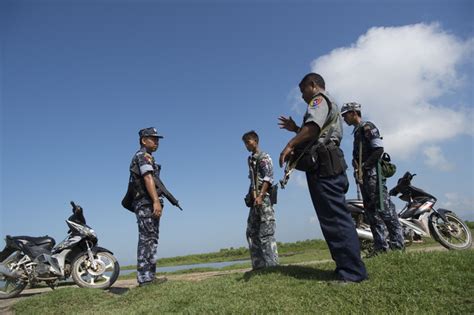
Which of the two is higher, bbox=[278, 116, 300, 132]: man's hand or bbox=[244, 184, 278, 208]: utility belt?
bbox=[278, 116, 300, 132]: man's hand

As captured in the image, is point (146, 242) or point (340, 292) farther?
point (146, 242)

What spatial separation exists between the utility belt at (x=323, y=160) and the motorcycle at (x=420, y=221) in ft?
12.1

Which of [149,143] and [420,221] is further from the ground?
[149,143]

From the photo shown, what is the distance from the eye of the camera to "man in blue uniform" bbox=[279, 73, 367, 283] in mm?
3985

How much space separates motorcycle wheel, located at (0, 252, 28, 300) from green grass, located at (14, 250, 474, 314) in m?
4.26

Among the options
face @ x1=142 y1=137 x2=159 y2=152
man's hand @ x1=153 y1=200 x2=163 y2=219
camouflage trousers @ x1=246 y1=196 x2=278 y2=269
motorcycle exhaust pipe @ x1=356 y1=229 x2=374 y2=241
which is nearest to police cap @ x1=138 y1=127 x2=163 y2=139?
face @ x1=142 y1=137 x2=159 y2=152

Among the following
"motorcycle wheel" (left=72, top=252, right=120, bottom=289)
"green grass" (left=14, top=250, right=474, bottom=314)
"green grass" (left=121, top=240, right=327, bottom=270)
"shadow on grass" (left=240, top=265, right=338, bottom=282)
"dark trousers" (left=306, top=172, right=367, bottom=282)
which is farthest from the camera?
"green grass" (left=121, top=240, right=327, bottom=270)

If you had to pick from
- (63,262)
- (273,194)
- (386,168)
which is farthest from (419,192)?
(63,262)

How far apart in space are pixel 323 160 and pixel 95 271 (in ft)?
19.9

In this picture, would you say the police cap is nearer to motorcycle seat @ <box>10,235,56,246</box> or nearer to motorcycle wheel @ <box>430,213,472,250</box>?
motorcycle seat @ <box>10,235,56,246</box>

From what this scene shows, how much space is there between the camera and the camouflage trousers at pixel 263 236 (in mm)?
6480

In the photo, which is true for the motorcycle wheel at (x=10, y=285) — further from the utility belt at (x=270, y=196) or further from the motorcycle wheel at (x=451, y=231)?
the motorcycle wheel at (x=451, y=231)

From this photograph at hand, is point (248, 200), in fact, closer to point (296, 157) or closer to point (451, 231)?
point (296, 157)

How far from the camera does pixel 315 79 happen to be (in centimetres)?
443
